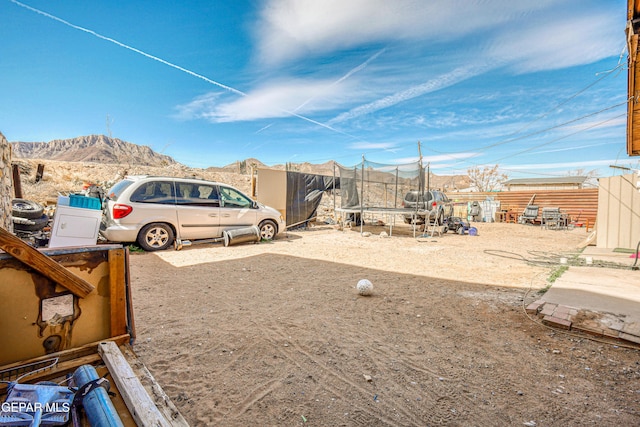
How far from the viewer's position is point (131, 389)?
1394 mm

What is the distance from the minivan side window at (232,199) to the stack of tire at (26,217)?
3.69m

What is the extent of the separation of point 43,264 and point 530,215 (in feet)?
67.0

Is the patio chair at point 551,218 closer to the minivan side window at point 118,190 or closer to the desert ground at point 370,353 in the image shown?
the desert ground at point 370,353

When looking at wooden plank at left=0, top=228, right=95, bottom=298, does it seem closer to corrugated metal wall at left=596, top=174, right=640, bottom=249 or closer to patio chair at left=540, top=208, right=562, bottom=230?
corrugated metal wall at left=596, top=174, right=640, bottom=249

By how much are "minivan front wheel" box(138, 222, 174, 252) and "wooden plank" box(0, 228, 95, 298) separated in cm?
563

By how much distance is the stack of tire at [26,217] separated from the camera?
19.7 ft

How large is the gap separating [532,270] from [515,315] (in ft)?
9.93

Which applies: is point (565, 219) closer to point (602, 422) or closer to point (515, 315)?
point (515, 315)

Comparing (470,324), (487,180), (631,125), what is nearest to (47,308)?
(470,324)

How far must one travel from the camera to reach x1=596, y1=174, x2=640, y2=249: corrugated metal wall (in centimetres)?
730

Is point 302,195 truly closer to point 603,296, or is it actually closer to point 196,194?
point 196,194

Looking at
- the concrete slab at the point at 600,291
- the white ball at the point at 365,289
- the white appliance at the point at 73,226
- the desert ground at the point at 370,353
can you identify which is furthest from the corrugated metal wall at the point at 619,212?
the white appliance at the point at 73,226

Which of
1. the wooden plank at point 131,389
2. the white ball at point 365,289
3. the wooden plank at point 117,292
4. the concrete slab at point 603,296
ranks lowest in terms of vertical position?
the white ball at point 365,289

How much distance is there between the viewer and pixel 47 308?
1.62 metres
